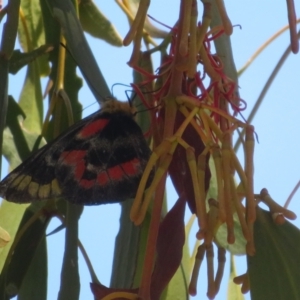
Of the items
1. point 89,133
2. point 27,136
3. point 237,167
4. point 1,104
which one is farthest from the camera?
Result: point 27,136

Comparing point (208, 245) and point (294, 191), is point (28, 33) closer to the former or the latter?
point (294, 191)

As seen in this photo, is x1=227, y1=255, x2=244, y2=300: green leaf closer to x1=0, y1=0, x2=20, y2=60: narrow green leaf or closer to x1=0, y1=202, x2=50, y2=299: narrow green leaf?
x1=0, y1=202, x2=50, y2=299: narrow green leaf

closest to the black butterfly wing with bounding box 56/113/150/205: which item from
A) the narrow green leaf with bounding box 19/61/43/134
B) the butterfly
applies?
the butterfly

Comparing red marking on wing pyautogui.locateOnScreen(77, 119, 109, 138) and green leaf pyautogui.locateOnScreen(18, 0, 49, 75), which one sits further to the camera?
green leaf pyautogui.locateOnScreen(18, 0, 49, 75)

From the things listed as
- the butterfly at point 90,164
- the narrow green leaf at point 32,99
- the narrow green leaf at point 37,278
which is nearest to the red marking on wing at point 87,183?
the butterfly at point 90,164

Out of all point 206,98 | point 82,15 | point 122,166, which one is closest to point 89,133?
point 122,166

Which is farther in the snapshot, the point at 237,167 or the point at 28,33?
the point at 28,33

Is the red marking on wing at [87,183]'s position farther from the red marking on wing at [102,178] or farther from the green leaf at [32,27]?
the green leaf at [32,27]
